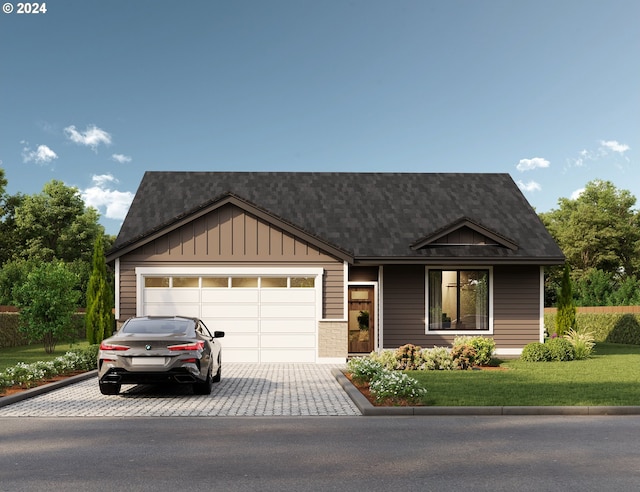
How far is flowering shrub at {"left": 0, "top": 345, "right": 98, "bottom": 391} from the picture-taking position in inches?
543

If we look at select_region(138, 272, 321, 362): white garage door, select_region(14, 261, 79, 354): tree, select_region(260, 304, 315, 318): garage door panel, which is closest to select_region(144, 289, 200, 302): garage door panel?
select_region(138, 272, 321, 362): white garage door

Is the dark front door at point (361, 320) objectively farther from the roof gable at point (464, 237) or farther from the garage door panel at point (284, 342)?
the roof gable at point (464, 237)

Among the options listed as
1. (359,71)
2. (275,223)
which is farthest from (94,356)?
(359,71)

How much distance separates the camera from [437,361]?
17625mm

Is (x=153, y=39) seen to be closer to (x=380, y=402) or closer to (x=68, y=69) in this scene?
(x=68, y=69)

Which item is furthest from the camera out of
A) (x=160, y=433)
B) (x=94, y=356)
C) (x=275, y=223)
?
(x=275, y=223)

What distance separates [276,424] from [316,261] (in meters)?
10.6

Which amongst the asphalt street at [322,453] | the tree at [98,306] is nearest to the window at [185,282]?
the tree at [98,306]

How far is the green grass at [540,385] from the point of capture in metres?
11.6

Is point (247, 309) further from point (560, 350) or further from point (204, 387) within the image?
point (560, 350)

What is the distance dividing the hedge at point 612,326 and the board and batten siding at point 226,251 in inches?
518

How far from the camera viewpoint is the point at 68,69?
35625mm

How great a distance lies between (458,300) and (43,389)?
43.0 feet

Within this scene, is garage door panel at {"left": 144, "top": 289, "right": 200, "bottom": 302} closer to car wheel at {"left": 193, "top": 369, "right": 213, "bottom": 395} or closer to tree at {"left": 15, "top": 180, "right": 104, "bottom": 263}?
car wheel at {"left": 193, "top": 369, "right": 213, "bottom": 395}
